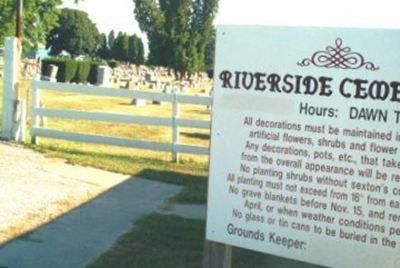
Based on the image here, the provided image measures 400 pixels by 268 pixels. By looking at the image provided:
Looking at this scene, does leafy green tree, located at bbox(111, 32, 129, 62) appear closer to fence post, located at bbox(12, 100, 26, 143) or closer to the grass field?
the grass field

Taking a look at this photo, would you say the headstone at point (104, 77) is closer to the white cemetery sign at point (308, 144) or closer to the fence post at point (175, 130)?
the fence post at point (175, 130)

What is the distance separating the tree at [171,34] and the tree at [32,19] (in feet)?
92.5

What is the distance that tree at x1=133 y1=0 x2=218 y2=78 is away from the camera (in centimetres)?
6819

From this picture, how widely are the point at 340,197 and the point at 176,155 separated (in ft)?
26.0

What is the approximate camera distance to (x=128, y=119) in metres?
12.1

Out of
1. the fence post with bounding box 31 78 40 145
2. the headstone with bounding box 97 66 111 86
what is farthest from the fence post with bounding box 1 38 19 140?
the headstone with bounding box 97 66 111 86

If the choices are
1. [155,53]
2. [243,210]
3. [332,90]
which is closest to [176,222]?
[243,210]

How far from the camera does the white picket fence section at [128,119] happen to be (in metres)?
11.6

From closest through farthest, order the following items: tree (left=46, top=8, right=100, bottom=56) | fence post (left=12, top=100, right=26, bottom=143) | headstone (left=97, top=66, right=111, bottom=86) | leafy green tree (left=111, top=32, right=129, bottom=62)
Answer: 1. fence post (left=12, top=100, right=26, bottom=143)
2. headstone (left=97, top=66, right=111, bottom=86)
3. leafy green tree (left=111, top=32, right=129, bottom=62)
4. tree (left=46, top=8, right=100, bottom=56)

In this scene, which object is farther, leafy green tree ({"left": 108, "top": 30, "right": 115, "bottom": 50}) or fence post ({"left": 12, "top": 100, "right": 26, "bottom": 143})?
leafy green tree ({"left": 108, "top": 30, "right": 115, "bottom": 50})

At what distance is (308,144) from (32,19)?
3635 cm

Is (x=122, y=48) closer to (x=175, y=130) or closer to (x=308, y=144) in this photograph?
(x=175, y=130)

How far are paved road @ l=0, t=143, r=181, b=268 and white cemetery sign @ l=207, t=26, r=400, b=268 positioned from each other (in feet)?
7.37

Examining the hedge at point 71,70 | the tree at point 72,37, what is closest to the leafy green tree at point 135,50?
the tree at point 72,37
